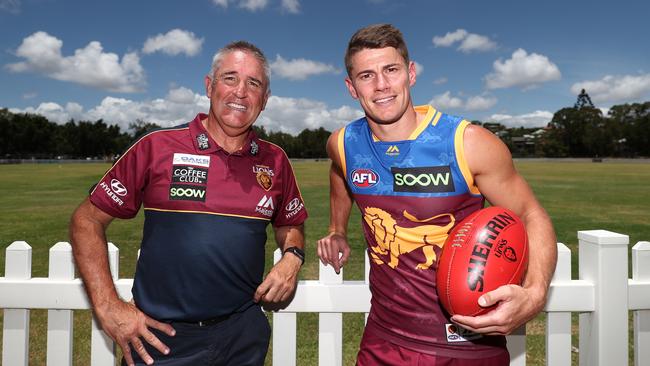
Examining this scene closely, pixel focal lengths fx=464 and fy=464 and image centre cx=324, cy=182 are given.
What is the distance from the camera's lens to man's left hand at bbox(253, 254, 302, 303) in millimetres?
2650

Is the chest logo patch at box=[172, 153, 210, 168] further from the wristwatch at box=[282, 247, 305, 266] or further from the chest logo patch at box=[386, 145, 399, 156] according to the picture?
the chest logo patch at box=[386, 145, 399, 156]

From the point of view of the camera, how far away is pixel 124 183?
8.79 feet

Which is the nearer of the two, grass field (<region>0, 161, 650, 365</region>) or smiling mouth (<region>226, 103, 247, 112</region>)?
smiling mouth (<region>226, 103, 247, 112</region>)

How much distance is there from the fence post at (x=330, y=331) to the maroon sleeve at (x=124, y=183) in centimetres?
121

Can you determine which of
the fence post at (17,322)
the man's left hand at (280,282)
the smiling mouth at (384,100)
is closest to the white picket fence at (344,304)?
the fence post at (17,322)

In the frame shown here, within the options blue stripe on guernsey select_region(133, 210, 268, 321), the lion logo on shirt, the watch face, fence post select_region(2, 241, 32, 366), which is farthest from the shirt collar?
fence post select_region(2, 241, 32, 366)

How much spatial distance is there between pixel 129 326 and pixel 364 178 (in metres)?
1.50

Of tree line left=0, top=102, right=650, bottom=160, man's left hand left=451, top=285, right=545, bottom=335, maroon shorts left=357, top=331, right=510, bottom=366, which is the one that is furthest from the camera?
tree line left=0, top=102, right=650, bottom=160

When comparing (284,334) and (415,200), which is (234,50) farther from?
(284,334)

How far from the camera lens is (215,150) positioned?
279cm

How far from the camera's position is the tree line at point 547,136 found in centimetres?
11394

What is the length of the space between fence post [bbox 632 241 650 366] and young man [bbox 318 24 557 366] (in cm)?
90

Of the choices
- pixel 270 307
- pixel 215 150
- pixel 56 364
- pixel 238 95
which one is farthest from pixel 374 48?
pixel 56 364

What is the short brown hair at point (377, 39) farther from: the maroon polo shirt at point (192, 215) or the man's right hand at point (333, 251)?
the man's right hand at point (333, 251)
